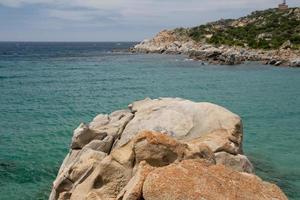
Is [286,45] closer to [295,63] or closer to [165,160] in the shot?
[295,63]

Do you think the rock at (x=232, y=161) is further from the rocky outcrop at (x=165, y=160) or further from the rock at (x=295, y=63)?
the rock at (x=295, y=63)

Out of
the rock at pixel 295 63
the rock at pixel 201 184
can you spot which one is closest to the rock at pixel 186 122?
the rock at pixel 201 184

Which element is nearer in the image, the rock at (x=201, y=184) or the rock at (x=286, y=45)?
the rock at (x=201, y=184)

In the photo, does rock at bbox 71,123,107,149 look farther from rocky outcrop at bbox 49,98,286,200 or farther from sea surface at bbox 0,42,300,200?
sea surface at bbox 0,42,300,200

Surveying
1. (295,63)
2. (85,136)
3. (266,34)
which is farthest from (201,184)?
(266,34)

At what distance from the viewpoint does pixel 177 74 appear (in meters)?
82.6

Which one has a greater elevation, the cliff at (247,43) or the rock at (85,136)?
the rock at (85,136)

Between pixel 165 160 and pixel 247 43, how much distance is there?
378 ft

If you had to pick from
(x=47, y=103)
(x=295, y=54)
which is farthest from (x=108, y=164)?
(x=295, y=54)

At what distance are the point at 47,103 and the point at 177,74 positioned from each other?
37127 millimetres

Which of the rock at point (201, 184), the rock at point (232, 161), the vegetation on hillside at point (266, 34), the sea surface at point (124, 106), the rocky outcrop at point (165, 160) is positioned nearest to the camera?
the rock at point (201, 184)

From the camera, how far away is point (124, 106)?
4806 cm

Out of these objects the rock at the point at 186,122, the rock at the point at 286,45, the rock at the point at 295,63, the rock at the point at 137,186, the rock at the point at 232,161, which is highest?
the rock at the point at 137,186

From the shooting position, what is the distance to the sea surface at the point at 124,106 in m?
25.7
